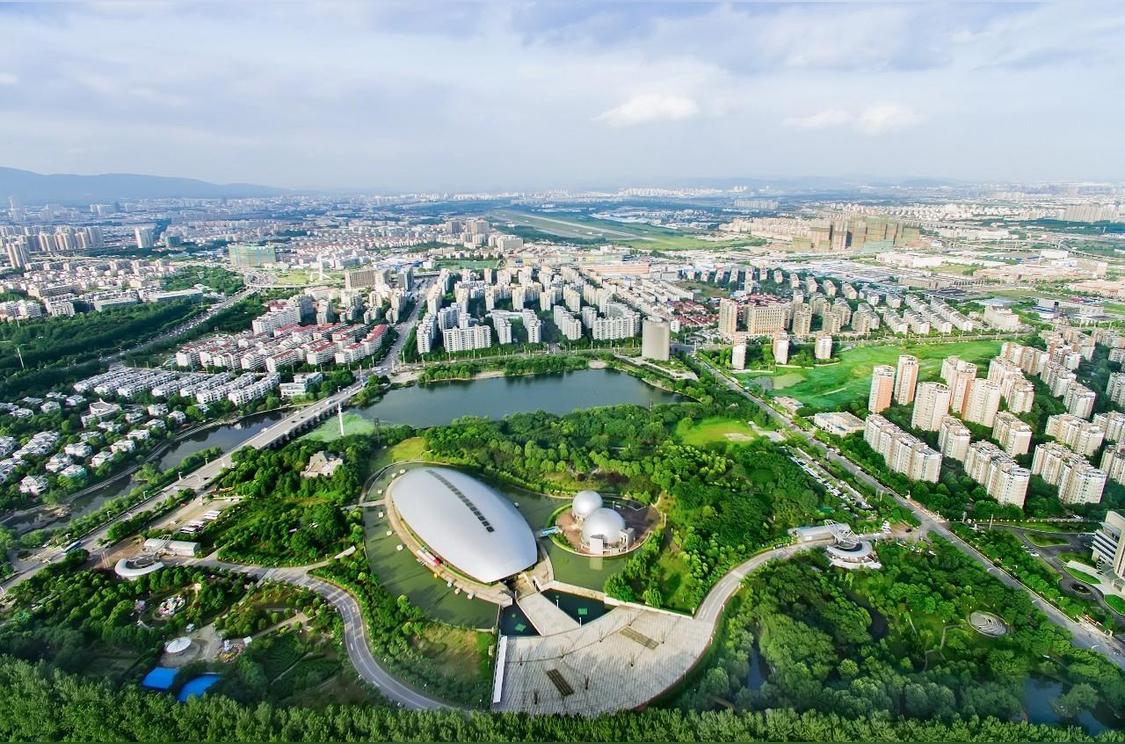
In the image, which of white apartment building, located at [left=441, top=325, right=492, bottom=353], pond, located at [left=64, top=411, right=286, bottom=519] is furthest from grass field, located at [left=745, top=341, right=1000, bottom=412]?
pond, located at [left=64, top=411, right=286, bottom=519]

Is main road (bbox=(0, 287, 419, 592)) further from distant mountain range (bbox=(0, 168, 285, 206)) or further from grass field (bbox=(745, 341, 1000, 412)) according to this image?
distant mountain range (bbox=(0, 168, 285, 206))

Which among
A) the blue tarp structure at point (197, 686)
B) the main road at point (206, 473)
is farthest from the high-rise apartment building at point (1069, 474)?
the main road at point (206, 473)

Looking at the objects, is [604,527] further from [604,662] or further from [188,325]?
[188,325]

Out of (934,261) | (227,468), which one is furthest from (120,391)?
(934,261)

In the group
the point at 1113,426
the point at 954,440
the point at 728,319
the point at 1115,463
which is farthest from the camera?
the point at 728,319

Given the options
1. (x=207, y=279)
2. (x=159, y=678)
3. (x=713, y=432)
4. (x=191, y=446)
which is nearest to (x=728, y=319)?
(x=713, y=432)

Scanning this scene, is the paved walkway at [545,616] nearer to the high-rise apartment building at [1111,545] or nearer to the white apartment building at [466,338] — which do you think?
the high-rise apartment building at [1111,545]
